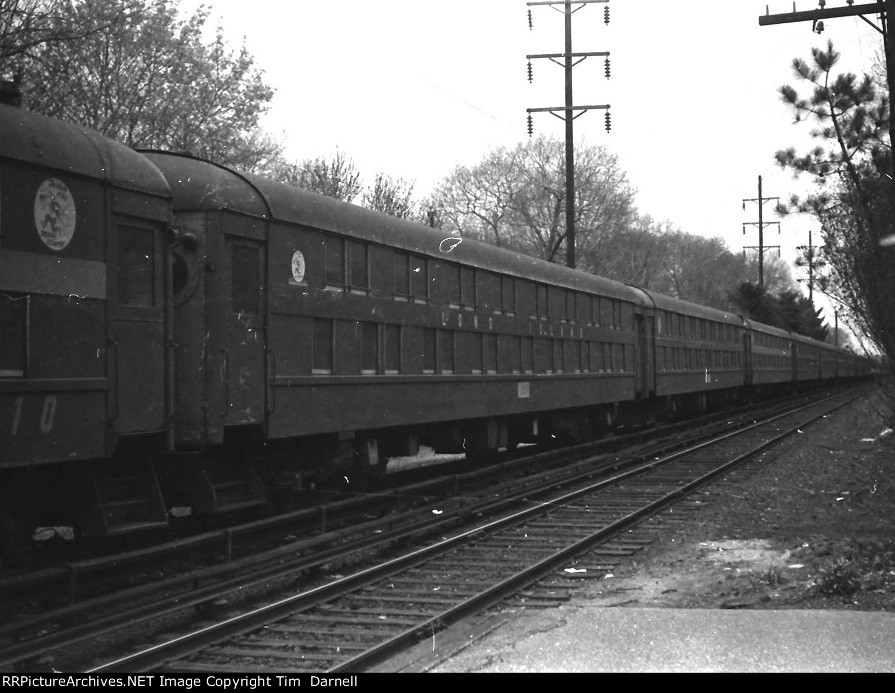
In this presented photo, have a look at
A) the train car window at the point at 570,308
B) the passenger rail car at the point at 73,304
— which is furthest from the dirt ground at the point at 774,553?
the train car window at the point at 570,308

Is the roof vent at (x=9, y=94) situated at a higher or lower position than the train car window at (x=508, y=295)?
higher

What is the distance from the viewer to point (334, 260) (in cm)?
1086

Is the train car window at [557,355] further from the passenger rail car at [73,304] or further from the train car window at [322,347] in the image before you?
the passenger rail car at [73,304]

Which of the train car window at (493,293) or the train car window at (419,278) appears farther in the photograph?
the train car window at (493,293)

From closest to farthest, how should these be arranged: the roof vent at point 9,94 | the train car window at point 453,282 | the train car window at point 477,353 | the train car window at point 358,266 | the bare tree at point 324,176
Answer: the roof vent at point 9,94 → the train car window at point 358,266 → the train car window at point 453,282 → the train car window at point 477,353 → the bare tree at point 324,176

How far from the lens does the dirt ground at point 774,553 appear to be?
7.59 metres

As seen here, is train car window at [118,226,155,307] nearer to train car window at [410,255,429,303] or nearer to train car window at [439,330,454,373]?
train car window at [410,255,429,303]

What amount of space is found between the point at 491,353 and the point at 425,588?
23.3 ft

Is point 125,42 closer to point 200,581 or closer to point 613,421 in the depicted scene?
point 613,421

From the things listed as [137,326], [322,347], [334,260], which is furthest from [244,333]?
[334,260]

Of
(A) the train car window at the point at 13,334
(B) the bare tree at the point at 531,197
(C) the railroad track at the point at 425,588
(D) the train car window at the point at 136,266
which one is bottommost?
(C) the railroad track at the point at 425,588

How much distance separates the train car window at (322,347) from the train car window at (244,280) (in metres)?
1.02

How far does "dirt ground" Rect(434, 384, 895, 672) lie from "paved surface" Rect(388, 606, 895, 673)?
0.55 feet

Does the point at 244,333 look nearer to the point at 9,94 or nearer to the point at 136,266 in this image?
the point at 136,266
